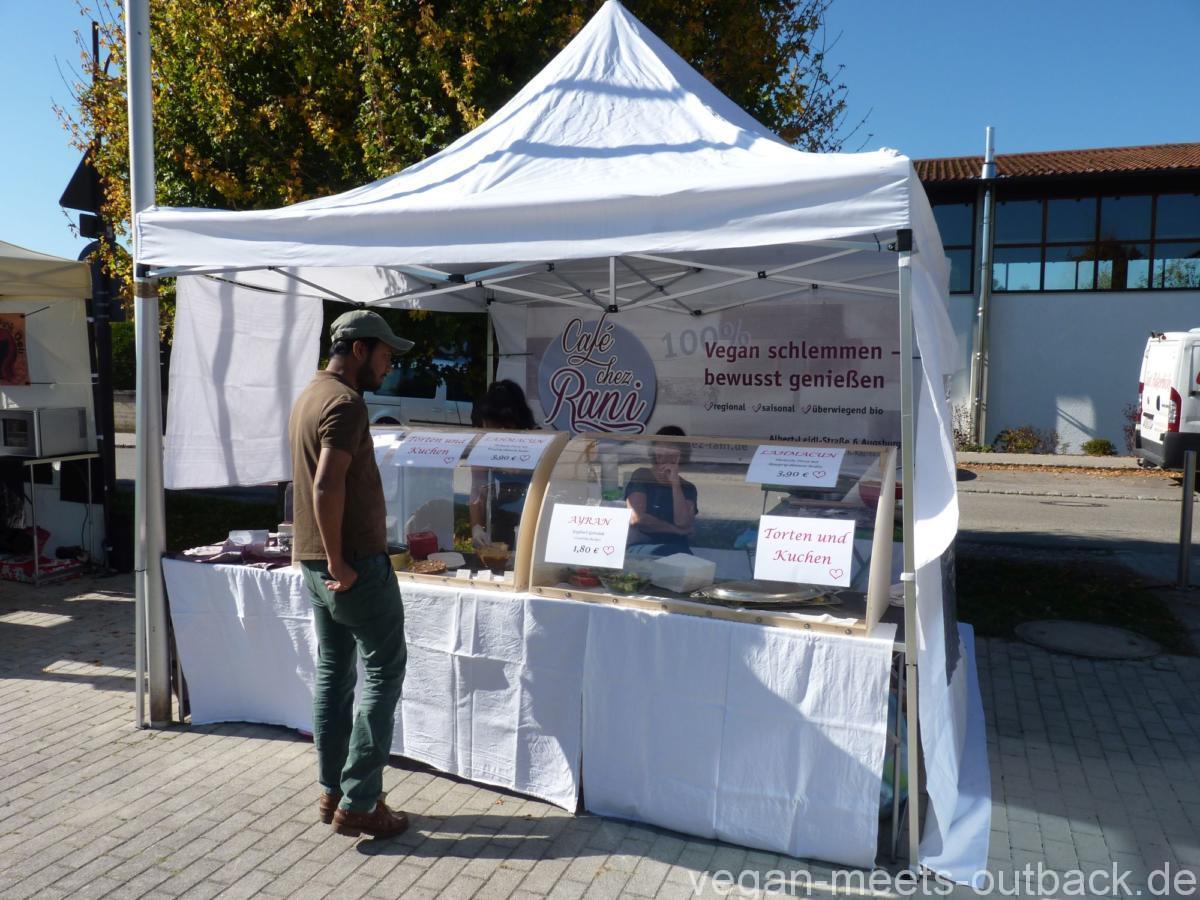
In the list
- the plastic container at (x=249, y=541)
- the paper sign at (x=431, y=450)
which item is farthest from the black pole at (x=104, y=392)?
the paper sign at (x=431, y=450)

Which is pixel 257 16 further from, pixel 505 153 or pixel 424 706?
pixel 424 706

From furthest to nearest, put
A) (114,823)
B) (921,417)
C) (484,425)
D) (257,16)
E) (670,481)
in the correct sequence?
(257,16) < (484,425) < (670,481) < (114,823) < (921,417)

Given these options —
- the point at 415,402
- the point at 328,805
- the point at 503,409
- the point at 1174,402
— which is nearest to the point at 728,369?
the point at 503,409

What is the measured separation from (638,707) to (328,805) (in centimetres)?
123

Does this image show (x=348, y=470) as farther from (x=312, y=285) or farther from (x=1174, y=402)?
(x=1174, y=402)

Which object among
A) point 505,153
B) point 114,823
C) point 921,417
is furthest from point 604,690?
point 505,153

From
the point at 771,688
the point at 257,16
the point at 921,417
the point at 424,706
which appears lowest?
the point at 424,706

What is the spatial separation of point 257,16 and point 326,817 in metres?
6.38

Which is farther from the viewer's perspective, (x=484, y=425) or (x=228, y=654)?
(x=484, y=425)

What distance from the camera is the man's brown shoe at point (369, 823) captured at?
3.42 metres

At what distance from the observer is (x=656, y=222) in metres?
3.29

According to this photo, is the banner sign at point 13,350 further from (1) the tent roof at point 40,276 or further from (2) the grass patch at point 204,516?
(2) the grass patch at point 204,516

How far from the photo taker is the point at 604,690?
3.62 m

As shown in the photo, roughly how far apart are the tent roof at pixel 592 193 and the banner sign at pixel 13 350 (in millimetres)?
4693
